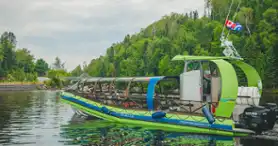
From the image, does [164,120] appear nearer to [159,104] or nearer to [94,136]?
[159,104]

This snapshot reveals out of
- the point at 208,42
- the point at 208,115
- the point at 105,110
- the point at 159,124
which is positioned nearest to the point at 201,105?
the point at 208,115

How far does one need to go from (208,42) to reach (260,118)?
228 ft

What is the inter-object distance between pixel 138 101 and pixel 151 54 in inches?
2788

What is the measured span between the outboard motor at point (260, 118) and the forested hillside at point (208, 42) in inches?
1694

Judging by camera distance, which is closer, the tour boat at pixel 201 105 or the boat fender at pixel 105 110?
the tour boat at pixel 201 105

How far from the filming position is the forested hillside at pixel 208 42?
72438 mm

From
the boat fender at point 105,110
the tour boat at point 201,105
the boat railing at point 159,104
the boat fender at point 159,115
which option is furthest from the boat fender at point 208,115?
the boat fender at point 105,110

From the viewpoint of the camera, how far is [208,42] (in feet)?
282

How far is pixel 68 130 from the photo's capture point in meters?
23.1

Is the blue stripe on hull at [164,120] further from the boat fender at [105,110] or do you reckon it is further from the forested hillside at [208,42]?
the forested hillside at [208,42]

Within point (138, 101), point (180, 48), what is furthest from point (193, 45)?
point (138, 101)

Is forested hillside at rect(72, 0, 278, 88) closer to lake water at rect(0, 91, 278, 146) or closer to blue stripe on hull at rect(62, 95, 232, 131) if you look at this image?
blue stripe on hull at rect(62, 95, 232, 131)

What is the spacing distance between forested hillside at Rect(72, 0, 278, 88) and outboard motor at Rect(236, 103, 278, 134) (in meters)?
43.0

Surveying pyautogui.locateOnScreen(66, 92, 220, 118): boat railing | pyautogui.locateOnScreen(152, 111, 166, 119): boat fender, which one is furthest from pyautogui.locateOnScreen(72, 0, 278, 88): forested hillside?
pyautogui.locateOnScreen(152, 111, 166, 119): boat fender
